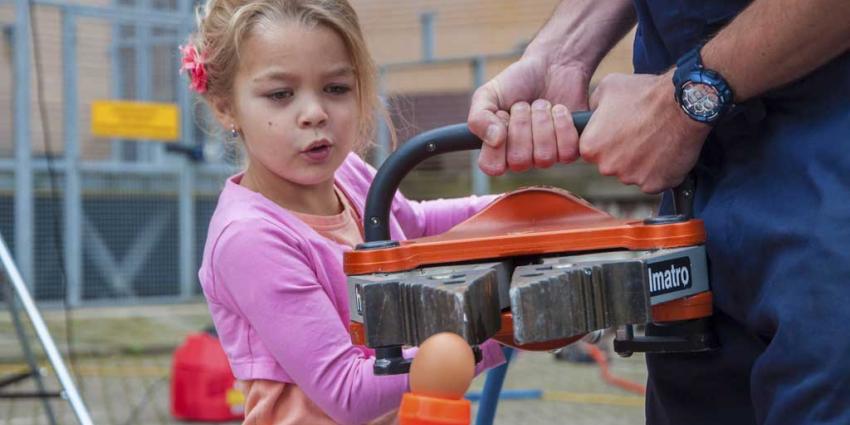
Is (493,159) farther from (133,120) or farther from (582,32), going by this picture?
(133,120)

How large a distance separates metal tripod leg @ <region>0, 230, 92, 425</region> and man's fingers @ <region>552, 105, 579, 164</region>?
174 cm

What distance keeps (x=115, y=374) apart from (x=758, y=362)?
277 inches

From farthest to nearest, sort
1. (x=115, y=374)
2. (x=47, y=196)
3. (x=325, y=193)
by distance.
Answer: (x=47, y=196) < (x=115, y=374) < (x=325, y=193)

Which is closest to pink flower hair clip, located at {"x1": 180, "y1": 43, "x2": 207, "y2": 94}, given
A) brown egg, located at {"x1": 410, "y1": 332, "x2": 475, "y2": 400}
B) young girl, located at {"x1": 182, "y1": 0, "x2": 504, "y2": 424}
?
young girl, located at {"x1": 182, "y1": 0, "x2": 504, "y2": 424}

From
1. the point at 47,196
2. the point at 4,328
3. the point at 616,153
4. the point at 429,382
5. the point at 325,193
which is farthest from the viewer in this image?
the point at 47,196

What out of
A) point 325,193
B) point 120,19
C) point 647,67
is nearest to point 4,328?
point 120,19

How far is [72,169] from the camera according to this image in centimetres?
1022

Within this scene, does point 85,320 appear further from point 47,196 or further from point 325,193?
point 325,193

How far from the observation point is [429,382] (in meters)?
1.19

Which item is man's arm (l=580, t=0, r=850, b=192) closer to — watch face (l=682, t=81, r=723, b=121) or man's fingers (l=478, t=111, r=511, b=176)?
watch face (l=682, t=81, r=723, b=121)

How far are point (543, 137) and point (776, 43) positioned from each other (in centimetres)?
38

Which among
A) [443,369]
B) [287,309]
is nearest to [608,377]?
[287,309]

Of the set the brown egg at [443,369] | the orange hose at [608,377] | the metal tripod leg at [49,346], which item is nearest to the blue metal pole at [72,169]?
the orange hose at [608,377]

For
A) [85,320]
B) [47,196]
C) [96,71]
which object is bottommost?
[85,320]
